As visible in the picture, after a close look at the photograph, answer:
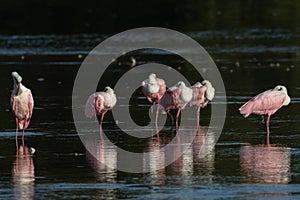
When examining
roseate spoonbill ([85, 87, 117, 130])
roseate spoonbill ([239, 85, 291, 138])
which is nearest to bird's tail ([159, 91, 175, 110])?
roseate spoonbill ([85, 87, 117, 130])

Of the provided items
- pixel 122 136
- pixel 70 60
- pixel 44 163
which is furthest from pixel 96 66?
pixel 44 163

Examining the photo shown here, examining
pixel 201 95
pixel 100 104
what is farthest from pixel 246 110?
pixel 100 104

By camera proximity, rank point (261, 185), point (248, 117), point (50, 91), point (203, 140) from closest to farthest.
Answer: point (261, 185) < point (203, 140) < point (248, 117) < point (50, 91)

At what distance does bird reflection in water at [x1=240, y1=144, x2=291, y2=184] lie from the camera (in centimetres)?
1154

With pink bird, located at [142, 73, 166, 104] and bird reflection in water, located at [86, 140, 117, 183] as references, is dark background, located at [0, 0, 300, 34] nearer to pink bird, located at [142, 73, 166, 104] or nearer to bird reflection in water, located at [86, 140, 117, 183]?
pink bird, located at [142, 73, 166, 104]

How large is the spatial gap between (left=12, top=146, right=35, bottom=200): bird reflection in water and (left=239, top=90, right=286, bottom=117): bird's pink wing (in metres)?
3.70

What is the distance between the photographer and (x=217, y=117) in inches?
669

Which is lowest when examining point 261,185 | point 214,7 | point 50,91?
point 261,185

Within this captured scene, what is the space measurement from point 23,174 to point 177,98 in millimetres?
5178

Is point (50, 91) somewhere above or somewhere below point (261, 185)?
above

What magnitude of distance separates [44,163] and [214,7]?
28662 mm

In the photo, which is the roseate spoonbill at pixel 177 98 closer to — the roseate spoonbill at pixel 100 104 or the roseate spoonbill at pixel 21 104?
the roseate spoonbill at pixel 100 104

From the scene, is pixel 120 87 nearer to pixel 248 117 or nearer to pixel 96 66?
pixel 96 66

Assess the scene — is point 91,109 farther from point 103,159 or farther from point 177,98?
point 103,159
